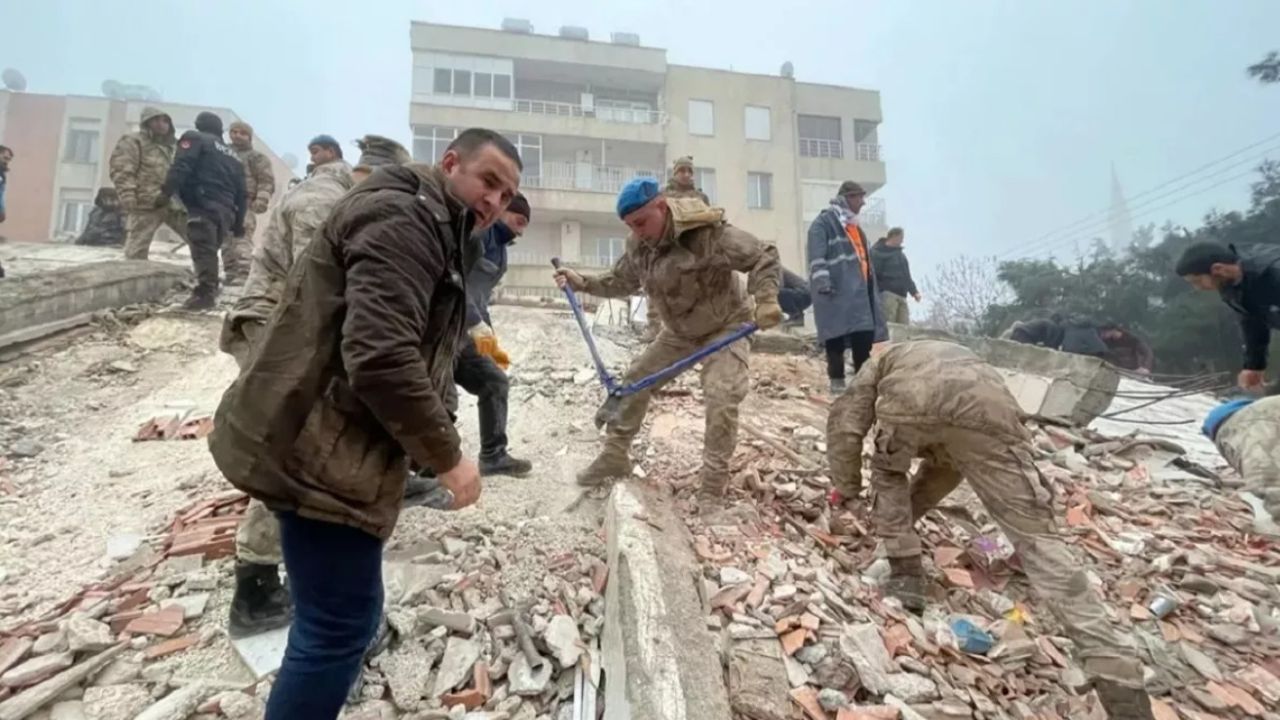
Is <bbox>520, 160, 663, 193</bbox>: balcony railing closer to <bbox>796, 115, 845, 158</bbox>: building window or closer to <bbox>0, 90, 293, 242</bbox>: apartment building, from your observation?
<bbox>796, 115, 845, 158</bbox>: building window

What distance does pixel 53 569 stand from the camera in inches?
108

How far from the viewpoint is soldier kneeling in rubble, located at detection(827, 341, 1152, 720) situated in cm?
246

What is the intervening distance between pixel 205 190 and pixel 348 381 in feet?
21.1

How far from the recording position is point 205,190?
20.6ft

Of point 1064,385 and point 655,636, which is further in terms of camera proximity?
point 1064,385

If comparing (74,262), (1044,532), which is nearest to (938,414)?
(1044,532)

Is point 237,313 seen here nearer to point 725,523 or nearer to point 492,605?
point 492,605

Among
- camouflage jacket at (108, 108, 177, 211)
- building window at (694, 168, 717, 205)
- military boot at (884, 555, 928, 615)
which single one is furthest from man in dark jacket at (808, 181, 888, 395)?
building window at (694, 168, 717, 205)

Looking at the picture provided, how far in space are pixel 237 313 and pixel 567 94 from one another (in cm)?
2488

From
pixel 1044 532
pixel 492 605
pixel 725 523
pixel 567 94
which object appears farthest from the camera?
pixel 567 94

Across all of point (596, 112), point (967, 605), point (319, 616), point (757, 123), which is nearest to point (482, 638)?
point (319, 616)

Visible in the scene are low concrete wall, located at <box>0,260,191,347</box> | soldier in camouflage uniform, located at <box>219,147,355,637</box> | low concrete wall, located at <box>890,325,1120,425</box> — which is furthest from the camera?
low concrete wall, located at <box>890,325,1120,425</box>

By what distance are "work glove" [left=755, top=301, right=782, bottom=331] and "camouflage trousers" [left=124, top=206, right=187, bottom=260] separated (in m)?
7.08

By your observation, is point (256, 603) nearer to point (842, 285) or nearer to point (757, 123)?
point (842, 285)
